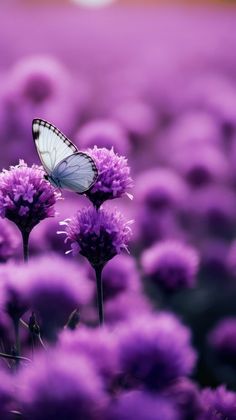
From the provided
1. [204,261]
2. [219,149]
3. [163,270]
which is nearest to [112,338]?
[163,270]

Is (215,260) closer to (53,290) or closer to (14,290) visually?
(14,290)

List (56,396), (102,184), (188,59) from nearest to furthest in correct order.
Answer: (56,396) → (102,184) → (188,59)

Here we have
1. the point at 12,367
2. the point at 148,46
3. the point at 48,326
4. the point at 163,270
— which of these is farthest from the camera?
the point at 148,46

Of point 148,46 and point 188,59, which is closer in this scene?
point 188,59

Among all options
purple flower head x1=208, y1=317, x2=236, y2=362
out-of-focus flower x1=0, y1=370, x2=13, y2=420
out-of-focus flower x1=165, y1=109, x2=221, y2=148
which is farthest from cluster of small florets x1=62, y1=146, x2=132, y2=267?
out-of-focus flower x1=165, y1=109, x2=221, y2=148

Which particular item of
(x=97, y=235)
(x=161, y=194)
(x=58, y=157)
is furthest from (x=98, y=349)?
(x=161, y=194)

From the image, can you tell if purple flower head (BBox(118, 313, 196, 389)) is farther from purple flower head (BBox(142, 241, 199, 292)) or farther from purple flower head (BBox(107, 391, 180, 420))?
purple flower head (BBox(142, 241, 199, 292))

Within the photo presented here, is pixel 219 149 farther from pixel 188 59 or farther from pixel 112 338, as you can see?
pixel 188 59
